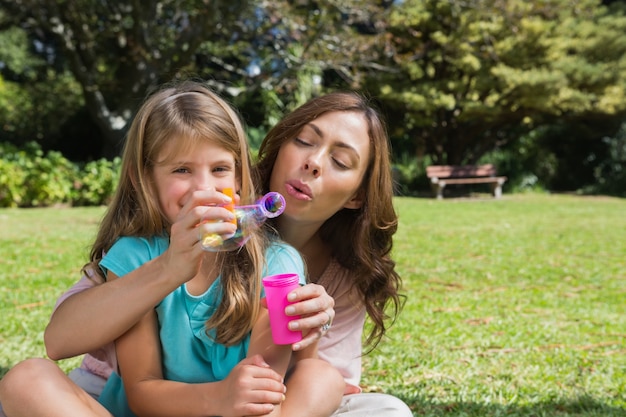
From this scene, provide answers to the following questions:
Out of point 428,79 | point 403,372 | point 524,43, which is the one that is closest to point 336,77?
point 428,79

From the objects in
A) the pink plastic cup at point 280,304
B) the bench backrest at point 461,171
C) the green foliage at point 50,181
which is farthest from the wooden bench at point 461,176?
the pink plastic cup at point 280,304

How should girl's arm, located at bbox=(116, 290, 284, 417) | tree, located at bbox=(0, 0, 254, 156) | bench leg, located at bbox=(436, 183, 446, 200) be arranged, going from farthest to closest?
1. bench leg, located at bbox=(436, 183, 446, 200)
2. tree, located at bbox=(0, 0, 254, 156)
3. girl's arm, located at bbox=(116, 290, 284, 417)

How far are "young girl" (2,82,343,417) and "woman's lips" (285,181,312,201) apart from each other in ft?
0.61

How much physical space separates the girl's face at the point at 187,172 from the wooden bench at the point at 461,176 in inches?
531

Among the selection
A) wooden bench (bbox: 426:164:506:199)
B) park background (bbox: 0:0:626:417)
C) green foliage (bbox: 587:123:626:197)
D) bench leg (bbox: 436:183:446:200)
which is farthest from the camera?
green foliage (bbox: 587:123:626:197)

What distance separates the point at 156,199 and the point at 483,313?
3244 mm

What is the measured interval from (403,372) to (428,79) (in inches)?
524

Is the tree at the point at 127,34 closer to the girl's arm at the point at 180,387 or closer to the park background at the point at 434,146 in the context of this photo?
the park background at the point at 434,146

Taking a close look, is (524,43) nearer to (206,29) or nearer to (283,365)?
(206,29)

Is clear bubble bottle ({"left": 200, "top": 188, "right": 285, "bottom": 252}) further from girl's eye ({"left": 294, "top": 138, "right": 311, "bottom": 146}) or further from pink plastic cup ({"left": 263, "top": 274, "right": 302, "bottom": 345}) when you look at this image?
girl's eye ({"left": 294, "top": 138, "right": 311, "bottom": 146})

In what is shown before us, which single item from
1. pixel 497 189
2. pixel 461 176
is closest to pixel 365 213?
pixel 497 189

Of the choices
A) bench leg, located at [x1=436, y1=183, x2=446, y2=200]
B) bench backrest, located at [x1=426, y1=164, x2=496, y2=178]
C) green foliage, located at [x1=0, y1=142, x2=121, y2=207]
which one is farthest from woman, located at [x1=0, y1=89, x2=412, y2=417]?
bench backrest, located at [x1=426, y1=164, x2=496, y2=178]

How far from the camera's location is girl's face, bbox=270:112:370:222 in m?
2.20

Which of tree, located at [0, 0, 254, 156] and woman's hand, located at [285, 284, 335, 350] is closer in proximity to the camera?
woman's hand, located at [285, 284, 335, 350]
